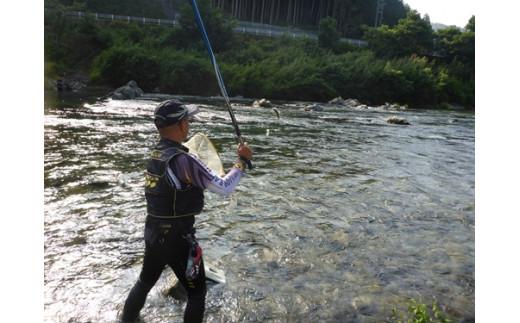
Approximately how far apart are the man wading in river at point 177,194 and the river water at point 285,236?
102cm

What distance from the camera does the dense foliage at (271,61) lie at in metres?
44.5

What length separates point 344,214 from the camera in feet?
26.9

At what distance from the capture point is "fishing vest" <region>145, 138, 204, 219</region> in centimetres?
366

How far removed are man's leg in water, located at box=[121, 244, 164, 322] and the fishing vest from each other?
1.41ft

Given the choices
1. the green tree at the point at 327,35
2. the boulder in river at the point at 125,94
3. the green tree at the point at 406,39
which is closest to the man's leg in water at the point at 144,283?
the boulder in river at the point at 125,94

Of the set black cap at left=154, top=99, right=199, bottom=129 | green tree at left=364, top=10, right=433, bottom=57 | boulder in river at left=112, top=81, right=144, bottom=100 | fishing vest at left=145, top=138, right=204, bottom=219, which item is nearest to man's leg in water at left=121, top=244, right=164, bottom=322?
fishing vest at left=145, top=138, right=204, bottom=219

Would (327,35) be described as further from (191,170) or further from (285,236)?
(191,170)

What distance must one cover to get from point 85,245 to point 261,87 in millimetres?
40756

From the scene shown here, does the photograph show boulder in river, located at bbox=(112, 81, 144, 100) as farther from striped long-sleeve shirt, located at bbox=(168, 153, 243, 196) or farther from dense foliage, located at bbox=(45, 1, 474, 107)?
striped long-sleeve shirt, located at bbox=(168, 153, 243, 196)

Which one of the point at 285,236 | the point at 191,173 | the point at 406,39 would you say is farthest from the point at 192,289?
the point at 406,39

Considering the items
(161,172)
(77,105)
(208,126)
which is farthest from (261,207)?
(77,105)

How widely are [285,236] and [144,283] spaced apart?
3.28 meters
